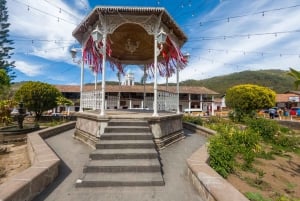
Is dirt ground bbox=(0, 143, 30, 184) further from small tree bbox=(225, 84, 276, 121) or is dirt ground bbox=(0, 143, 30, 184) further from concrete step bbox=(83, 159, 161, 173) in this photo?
small tree bbox=(225, 84, 276, 121)

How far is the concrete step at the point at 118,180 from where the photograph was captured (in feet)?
11.6

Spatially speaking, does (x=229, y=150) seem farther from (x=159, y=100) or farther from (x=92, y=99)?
(x=92, y=99)

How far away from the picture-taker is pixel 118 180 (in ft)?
11.9

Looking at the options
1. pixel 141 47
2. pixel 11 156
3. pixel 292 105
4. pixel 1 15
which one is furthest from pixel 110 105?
pixel 292 105

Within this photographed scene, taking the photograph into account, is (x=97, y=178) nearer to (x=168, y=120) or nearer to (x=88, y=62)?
(x=168, y=120)

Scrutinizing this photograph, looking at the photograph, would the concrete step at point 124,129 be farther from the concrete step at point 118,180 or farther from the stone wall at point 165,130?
the concrete step at point 118,180

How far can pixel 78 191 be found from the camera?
3.34 m

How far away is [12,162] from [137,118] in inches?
154

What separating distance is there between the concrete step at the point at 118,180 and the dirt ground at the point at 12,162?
1960 mm

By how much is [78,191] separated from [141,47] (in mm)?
8554

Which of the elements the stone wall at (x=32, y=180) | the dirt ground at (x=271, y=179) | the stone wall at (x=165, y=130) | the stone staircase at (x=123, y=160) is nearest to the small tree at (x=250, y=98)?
the dirt ground at (x=271, y=179)

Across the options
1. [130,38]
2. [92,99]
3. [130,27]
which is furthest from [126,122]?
[130,38]

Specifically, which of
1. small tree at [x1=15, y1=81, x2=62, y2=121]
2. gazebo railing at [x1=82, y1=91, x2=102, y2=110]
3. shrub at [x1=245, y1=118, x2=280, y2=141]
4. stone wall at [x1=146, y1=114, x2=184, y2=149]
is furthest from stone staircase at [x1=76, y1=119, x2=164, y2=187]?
small tree at [x1=15, y1=81, x2=62, y2=121]

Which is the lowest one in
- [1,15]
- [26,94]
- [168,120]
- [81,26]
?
[168,120]
